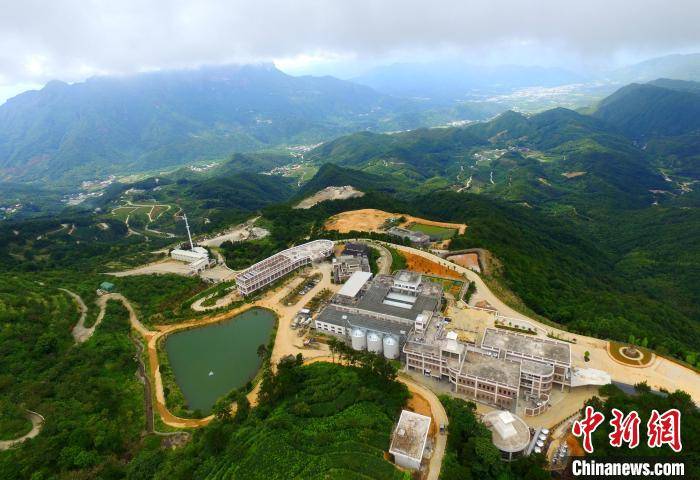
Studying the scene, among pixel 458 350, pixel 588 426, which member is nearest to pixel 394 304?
pixel 458 350

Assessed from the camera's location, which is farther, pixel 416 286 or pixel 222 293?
pixel 222 293

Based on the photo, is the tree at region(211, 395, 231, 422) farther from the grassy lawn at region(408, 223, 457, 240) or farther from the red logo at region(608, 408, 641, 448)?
the grassy lawn at region(408, 223, 457, 240)

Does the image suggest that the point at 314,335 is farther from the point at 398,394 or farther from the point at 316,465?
the point at 316,465

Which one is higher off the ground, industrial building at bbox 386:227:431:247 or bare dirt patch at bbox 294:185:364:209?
industrial building at bbox 386:227:431:247

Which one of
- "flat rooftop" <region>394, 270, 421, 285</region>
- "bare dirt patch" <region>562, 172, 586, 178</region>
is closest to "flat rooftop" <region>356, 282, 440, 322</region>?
"flat rooftop" <region>394, 270, 421, 285</region>

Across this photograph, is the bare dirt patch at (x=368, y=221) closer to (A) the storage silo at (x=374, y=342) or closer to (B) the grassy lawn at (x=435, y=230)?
(B) the grassy lawn at (x=435, y=230)

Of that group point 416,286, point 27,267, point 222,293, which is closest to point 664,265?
point 416,286
